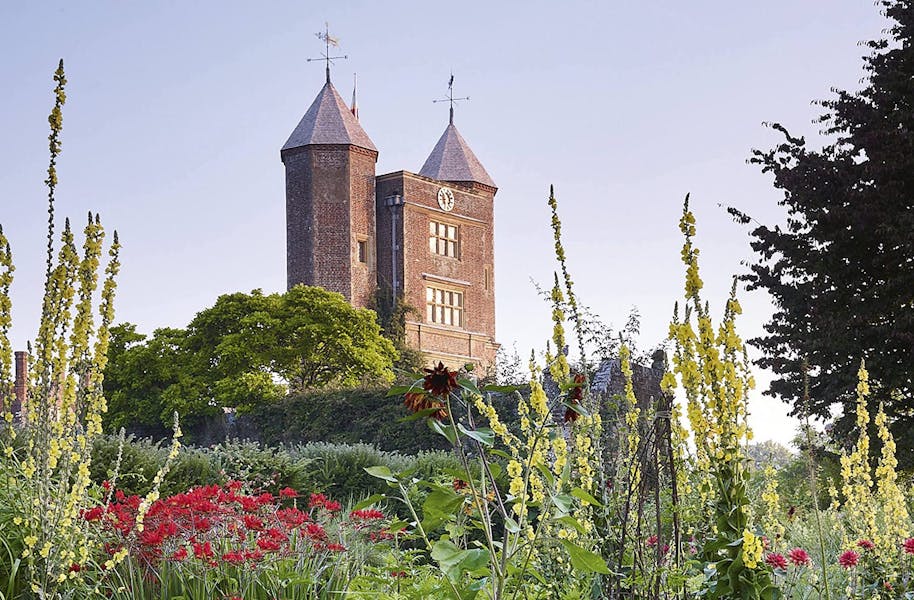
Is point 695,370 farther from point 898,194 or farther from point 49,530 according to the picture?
point 898,194

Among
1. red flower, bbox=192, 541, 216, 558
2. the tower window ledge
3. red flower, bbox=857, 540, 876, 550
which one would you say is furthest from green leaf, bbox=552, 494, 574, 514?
the tower window ledge

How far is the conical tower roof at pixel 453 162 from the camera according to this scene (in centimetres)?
3503

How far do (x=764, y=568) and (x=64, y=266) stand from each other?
2.77 meters

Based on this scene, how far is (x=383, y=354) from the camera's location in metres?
28.6

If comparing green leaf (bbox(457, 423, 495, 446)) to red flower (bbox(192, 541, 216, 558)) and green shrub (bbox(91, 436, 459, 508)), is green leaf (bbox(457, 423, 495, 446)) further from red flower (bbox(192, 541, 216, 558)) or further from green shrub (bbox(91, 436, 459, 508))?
green shrub (bbox(91, 436, 459, 508))

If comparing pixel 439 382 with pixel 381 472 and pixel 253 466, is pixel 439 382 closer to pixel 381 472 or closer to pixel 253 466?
pixel 381 472

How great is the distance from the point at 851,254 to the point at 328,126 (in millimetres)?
21679

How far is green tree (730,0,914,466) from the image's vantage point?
40.1 ft

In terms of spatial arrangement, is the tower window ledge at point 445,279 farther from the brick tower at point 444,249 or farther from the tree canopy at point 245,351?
the tree canopy at point 245,351

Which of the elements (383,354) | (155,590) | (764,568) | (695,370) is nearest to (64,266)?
(155,590)

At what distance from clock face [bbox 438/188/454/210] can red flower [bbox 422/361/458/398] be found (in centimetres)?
3118

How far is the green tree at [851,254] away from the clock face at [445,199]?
20351mm

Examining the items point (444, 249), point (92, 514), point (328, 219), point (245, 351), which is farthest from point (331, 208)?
point (92, 514)

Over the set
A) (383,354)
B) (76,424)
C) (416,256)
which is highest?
(416,256)
